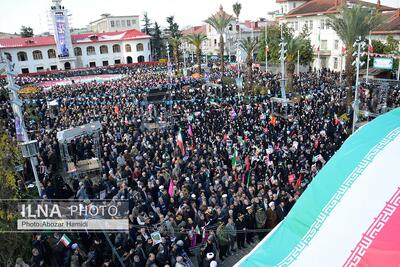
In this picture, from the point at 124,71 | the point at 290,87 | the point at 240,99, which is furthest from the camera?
the point at 124,71

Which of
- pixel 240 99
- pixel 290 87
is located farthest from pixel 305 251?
pixel 290 87

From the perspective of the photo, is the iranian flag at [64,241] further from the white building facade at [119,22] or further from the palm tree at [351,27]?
the white building facade at [119,22]

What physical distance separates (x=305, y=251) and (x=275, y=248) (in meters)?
0.37

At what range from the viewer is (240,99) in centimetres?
2572

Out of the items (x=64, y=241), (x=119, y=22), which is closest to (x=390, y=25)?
(x=64, y=241)

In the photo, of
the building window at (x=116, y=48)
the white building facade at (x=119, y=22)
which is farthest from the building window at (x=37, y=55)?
the white building facade at (x=119, y=22)

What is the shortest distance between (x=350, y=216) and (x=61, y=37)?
214ft

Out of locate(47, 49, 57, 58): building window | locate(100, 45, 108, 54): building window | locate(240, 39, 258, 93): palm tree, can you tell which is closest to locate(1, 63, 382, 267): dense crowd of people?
locate(240, 39, 258, 93): palm tree

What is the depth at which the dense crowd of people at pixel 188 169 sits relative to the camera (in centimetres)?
968

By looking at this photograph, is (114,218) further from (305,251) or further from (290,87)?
(290,87)

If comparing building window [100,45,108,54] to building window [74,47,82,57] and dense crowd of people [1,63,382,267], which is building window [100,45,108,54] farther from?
dense crowd of people [1,63,382,267]

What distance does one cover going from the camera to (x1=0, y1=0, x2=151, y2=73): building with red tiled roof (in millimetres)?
60938

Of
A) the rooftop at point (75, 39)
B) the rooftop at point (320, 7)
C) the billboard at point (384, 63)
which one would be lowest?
the billboard at point (384, 63)

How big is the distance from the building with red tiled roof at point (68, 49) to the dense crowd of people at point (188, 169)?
126 feet
